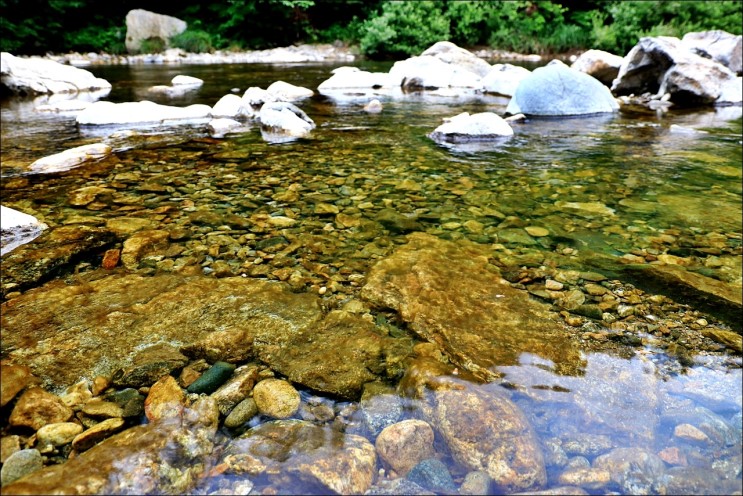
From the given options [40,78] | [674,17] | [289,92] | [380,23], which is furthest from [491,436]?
[674,17]

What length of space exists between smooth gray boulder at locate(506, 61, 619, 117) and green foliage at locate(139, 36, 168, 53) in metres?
20.0

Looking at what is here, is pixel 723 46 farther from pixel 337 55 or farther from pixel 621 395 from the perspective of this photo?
pixel 337 55

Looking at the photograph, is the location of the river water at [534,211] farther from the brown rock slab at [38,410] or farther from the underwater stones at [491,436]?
the brown rock slab at [38,410]

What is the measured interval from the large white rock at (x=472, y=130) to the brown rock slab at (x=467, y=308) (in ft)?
10.1

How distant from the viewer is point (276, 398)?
157 centimetres

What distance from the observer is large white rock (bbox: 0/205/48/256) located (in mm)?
2584

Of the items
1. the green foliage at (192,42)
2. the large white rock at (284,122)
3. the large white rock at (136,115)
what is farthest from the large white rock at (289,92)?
the green foliage at (192,42)

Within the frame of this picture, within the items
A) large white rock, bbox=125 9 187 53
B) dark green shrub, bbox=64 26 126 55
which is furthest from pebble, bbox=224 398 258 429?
dark green shrub, bbox=64 26 126 55

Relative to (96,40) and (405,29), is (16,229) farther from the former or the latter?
(96,40)

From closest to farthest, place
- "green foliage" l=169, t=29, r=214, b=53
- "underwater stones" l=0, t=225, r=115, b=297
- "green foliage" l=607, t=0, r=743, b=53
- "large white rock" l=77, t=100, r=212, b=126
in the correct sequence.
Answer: "underwater stones" l=0, t=225, r=115, b=297 → "large white rock" l=77, t=100, r=212, b=126 → "green foliage" l=607, t=0, r=743, b=53 → "green foliage" l=169, t=29, r=214, b=53

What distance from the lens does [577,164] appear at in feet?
14.4

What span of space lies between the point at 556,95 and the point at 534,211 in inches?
191

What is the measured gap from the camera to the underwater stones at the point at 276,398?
5.04 ft

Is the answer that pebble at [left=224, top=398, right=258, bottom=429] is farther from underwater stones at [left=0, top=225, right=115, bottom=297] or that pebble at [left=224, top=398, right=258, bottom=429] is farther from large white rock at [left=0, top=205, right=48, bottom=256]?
large white rock at [left=0, top=205, right=48, bottom=256]
